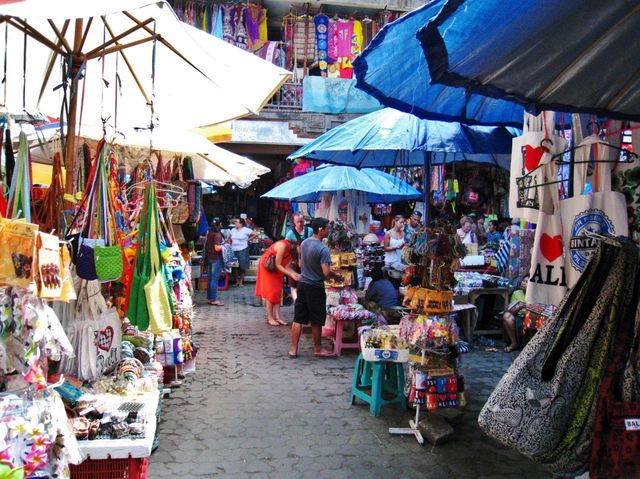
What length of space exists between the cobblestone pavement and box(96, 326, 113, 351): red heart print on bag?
1.11 m

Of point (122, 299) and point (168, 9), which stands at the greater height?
point (168, 9)

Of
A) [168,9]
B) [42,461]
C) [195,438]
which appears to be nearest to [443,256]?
[195,438]

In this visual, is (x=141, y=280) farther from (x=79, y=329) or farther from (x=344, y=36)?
(x=344, y=36)

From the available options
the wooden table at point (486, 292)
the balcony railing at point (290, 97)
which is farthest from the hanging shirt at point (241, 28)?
the wooden table at point (486, 292)

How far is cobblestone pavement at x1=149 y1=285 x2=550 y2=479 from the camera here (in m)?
4.52

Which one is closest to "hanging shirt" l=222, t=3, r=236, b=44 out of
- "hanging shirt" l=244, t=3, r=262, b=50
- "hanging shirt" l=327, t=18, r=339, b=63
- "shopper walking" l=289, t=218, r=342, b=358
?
"hanging shirt" l=244, t=3, r=262, b=50

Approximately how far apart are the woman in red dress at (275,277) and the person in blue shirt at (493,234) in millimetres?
4789

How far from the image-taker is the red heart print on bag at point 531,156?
3408mm

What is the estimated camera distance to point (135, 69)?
5.27 metres

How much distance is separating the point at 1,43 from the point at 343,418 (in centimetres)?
462

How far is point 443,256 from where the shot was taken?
5.83 meters

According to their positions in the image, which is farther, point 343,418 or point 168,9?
point 343,418

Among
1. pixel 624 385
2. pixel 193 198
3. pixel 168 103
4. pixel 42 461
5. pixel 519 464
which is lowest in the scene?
pixel 519 464

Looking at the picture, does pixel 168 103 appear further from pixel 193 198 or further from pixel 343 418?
pixel 343 418
